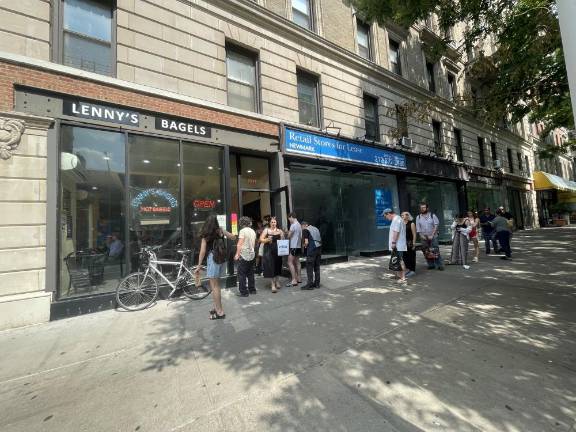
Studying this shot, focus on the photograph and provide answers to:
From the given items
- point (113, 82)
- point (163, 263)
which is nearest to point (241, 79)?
point (113, 82)

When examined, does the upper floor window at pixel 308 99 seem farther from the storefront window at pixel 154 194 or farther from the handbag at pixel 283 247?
the handbag at pixel 283 247

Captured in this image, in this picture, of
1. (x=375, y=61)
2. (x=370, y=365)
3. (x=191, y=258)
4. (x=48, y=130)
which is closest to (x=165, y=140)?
(x=48, y=130)

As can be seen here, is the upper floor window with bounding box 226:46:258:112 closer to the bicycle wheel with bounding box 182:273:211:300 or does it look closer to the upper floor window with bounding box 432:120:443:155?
the bicycle wheel with bounding box 182:273:211:300

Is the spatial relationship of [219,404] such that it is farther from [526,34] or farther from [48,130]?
[526,34]

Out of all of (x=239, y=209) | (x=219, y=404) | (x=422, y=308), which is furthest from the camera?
(x=239, y=209)

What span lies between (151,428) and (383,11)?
10865 millimetres

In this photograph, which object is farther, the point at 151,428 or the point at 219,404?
the point at 219,404

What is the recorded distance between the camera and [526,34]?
29.2 feet

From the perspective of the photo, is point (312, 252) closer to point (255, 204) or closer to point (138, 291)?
point (255, 204)

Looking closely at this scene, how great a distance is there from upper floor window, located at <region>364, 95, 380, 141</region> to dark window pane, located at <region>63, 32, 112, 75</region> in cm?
991

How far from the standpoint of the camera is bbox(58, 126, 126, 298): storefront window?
6312 mm

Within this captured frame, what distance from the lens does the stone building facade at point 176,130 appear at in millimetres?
5938

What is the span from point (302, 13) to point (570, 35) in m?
11.6

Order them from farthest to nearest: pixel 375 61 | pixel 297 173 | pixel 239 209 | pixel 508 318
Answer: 1. pixel 375 61
2. pixel 297 173
3. pixel 239 209
4. pixel 508 318
